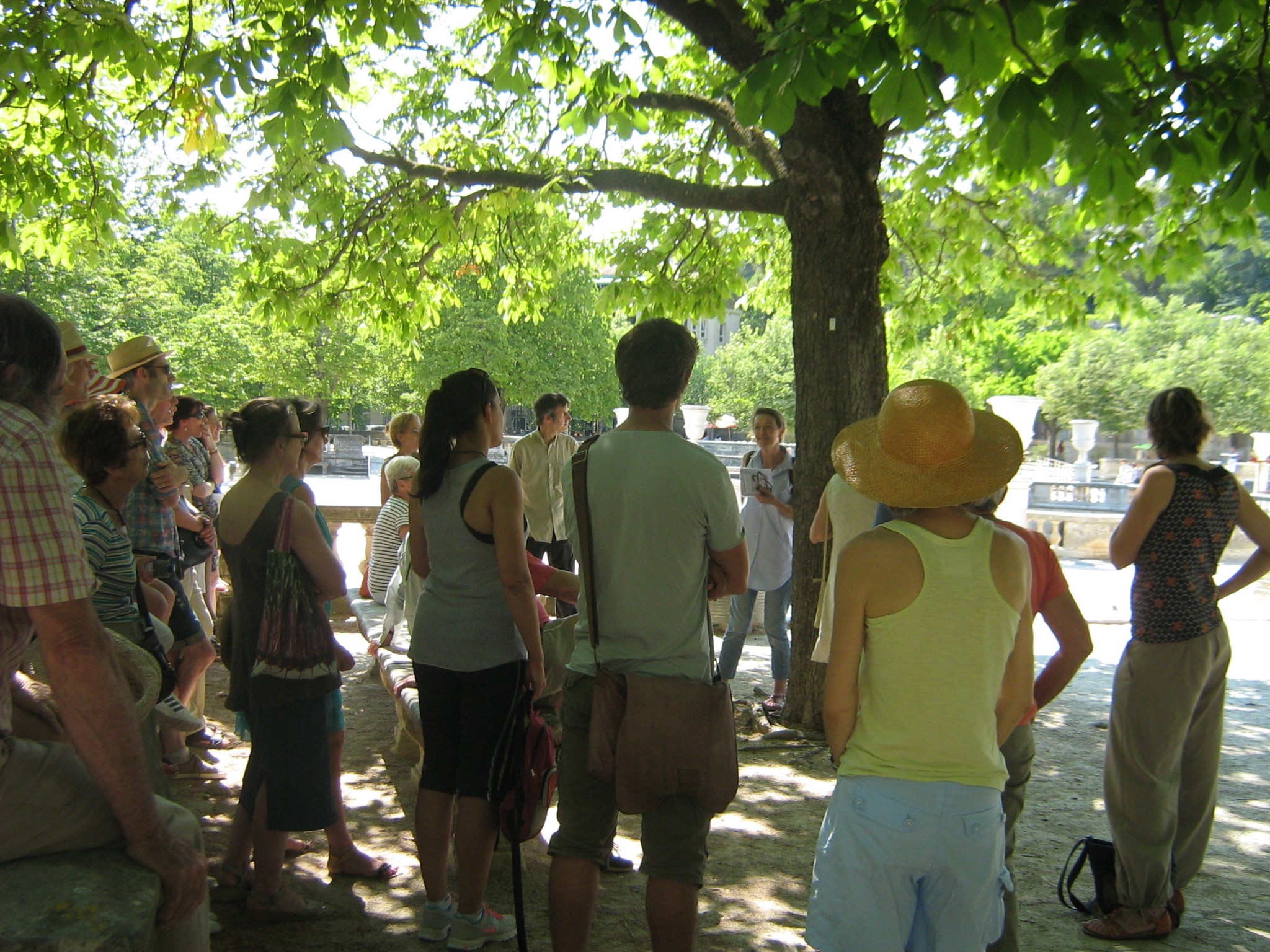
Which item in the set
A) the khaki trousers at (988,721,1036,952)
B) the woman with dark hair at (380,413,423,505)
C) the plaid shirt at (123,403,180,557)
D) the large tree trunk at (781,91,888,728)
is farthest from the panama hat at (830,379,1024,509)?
the woman with dark hair at (380,413,423,505)

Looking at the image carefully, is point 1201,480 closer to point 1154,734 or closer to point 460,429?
point 1154,734

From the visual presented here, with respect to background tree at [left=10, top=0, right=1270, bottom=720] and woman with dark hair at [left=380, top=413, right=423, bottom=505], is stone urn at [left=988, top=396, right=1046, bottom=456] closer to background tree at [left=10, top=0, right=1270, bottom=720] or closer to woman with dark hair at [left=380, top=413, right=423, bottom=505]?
background tree at [left=10, top=0, right=1270, bottom=720]

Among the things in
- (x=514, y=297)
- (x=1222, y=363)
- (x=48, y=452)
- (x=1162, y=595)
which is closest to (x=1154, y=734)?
(x=1162, y=595)

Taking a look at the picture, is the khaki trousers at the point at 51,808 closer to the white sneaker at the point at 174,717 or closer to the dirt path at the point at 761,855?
the white sneaker at the point at 174,717

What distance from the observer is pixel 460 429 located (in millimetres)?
3600

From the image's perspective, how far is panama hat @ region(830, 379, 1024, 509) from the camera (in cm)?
248

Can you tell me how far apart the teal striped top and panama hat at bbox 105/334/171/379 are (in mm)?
1625

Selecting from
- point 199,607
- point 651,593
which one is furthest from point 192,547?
point 651,593

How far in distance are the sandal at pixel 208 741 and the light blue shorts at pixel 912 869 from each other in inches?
176

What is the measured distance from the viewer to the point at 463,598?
11.8 ft

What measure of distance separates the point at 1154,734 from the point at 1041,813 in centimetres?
172

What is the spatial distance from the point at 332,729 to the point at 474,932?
0.90 m

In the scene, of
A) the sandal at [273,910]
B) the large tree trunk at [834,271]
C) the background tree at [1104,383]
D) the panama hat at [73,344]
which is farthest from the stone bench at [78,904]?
the background tree at [1104,383]

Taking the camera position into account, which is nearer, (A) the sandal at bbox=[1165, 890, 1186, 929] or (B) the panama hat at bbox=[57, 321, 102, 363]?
(A) the sandal at bbox=[1165, 890, 1186, 929]
